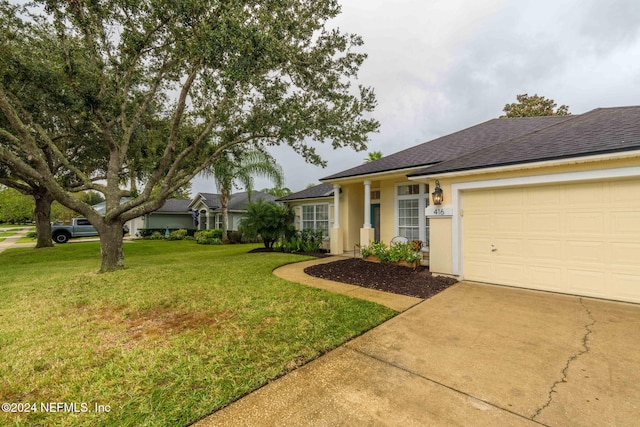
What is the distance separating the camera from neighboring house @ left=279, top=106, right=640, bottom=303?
4957 millimetres

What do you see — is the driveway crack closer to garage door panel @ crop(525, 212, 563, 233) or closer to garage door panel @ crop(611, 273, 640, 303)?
garage door panel @ crop(611, 273, 640, 303)

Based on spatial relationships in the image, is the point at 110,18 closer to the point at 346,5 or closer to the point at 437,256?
the point at 346,5

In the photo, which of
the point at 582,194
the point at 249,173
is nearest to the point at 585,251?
the point at 582,194

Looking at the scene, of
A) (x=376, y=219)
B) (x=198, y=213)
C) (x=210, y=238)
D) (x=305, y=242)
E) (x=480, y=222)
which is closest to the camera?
(x=480, y=222)

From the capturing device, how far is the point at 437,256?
721 cm

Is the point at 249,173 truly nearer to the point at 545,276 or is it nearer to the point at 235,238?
the point at 235,238

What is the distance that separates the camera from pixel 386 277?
7234 millimetres

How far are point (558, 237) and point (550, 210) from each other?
58cm

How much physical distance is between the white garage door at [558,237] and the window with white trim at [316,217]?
25.0 ft

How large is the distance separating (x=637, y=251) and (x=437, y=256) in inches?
140

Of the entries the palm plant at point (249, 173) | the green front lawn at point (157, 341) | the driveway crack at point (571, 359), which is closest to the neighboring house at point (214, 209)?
the palm plant at point (249, 173)

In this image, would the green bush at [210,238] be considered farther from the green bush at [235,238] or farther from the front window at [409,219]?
the front window at [409,219]

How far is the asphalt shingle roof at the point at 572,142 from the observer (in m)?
5.11

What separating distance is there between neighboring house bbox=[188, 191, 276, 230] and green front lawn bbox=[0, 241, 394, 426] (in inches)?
683
